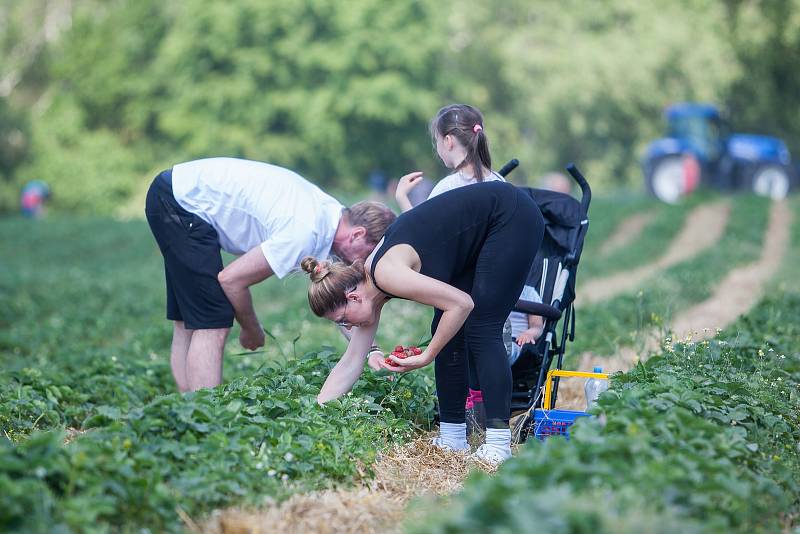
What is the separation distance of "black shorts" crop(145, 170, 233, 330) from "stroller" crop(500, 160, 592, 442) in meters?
1.79

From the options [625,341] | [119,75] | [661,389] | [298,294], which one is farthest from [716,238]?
[119,75]

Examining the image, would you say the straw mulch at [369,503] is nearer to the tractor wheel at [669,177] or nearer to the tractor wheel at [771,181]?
the tractor wheel at [669,177]

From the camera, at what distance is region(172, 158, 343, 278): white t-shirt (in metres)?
5.54

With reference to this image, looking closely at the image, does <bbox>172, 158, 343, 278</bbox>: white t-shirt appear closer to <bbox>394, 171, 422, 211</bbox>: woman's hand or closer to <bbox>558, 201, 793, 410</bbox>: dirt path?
<bbox>394, 171, 422, 211</bbox>: woman's hand

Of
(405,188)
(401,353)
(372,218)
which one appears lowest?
(401,353)

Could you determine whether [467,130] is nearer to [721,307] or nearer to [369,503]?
[369,503]

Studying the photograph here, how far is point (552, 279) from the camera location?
232 inches

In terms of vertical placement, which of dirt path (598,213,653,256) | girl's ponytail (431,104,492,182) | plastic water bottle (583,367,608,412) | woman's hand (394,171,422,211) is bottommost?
dirt path (598,213,653,256)

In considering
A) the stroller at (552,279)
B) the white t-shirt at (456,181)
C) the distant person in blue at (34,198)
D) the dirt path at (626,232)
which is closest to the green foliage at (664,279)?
the dirt path at (626,232)

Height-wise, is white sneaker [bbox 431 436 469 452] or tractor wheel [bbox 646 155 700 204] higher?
white sneaker [bbox 431 436 469 452]

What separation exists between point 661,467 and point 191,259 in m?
3.28

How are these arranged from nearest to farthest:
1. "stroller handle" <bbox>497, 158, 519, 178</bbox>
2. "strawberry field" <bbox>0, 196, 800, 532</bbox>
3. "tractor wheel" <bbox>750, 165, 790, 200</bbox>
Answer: "strawberry field" <bbox>0, 196, 800, 532</bbox> < "stroller handle" <bbox>497, 158, 519, 178</bbox> < "tractor wheel" <bbox>750, 165, 790, 200</bbox>

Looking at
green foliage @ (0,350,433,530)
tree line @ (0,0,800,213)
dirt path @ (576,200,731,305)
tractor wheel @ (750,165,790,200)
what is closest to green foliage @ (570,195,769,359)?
dirt path @ (576,200,731,305)

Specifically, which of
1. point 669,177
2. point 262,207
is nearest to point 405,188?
point 262,207
